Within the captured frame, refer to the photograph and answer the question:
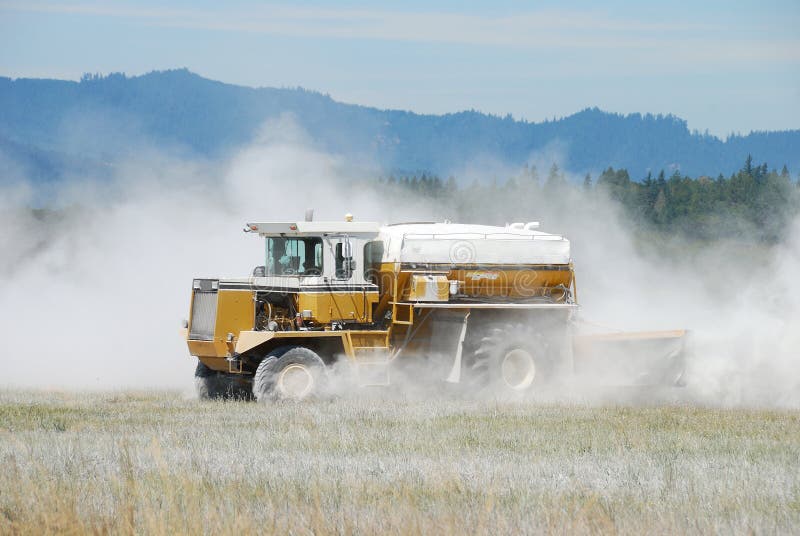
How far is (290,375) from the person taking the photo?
21.2 m

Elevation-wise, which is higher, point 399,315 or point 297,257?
point 297,257

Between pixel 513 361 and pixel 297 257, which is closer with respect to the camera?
pixel 297 257

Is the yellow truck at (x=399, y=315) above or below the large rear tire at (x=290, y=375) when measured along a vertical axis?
above

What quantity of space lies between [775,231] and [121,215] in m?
101

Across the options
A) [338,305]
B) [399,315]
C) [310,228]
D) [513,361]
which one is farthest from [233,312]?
[513,361]

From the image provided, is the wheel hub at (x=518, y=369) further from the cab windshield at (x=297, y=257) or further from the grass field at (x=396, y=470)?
the cab windshield at (x=297, y=257)

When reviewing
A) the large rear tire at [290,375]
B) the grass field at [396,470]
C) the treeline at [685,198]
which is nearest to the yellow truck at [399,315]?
the large rear tire at [290,375]

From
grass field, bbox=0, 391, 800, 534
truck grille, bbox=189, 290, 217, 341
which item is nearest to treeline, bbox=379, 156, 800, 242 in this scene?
truck grille, bbox=189, 290, 217, 341

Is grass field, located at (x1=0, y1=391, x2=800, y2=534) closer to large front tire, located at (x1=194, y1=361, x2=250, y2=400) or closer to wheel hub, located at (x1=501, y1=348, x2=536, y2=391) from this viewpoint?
large front tire, located at (x1=194, y1=361, x2=250, y2=400)

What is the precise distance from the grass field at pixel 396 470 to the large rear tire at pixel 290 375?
112 cm

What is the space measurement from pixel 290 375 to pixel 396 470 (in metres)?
8.74

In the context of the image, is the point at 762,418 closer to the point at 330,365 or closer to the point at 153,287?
the point at 330,365

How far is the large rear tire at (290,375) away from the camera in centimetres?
2086

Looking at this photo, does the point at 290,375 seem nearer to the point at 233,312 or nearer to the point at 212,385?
the point at 233,312
